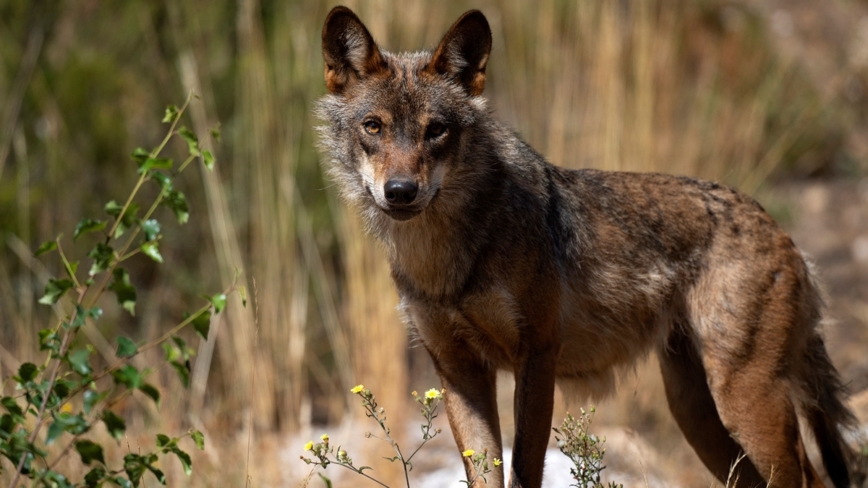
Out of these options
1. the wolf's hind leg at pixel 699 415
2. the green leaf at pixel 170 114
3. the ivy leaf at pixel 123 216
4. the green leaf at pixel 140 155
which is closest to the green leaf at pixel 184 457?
the ivy leaf at pixel 123 216

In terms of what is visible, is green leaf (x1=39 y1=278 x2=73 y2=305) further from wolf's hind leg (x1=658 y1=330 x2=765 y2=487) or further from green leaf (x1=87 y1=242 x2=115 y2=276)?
wolf's hind leg (x1=658 y1=330 x2=765 y2=487)

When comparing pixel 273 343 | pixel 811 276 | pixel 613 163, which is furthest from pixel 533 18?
pixel 811 276

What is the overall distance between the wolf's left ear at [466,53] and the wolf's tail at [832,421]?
2.32 m

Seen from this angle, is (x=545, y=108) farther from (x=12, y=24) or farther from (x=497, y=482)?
(x=12, y=24)

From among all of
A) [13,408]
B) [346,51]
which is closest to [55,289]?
[13,408]

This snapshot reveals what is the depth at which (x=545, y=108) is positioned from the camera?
7953 millimetres

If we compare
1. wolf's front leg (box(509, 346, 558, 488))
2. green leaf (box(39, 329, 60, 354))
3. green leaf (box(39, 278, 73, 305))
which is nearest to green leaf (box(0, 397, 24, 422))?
green leaf (box(39, 329, 60, 354))

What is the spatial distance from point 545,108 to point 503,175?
3.85 metres

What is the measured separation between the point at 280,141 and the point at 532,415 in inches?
150

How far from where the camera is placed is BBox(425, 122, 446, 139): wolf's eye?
13.0ft

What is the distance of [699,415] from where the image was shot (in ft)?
15.9

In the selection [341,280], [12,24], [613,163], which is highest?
[12,24]

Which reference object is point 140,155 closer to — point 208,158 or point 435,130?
point 208,158

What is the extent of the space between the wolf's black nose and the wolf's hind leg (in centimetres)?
183
